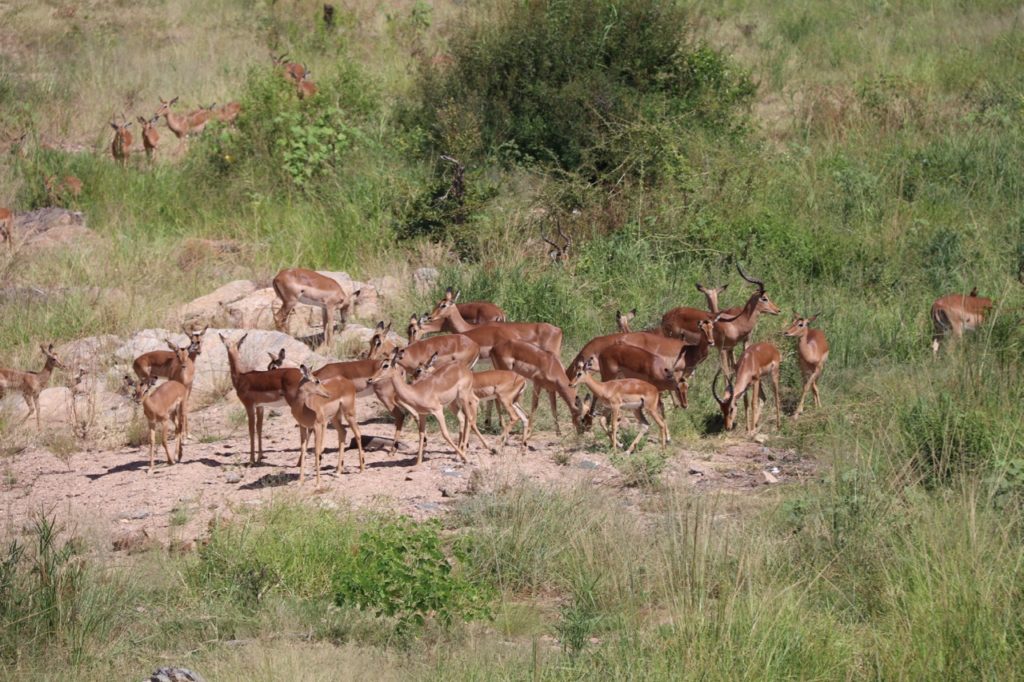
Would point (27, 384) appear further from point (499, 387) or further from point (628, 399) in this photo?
point (628, 399)

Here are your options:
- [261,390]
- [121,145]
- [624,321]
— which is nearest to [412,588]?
[261,390]

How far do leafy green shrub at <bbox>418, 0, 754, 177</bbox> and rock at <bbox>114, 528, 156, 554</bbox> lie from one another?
8.86 meters

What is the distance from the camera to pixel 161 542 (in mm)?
8898

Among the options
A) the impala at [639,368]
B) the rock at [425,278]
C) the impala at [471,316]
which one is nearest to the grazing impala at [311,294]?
the rock at [425,278]

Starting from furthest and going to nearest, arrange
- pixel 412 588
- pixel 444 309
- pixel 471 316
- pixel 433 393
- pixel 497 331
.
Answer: pixel 471 316 → pixel 444 309 → pixel 497 331 → pixel 433 393 → pixel 412 588

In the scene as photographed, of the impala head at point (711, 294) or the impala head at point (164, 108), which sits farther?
the impala head at point (164, 108)

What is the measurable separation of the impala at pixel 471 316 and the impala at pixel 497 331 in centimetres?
4

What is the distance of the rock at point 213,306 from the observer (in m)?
14.2

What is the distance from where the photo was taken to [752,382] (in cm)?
1144

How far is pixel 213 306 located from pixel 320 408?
4.85 meters

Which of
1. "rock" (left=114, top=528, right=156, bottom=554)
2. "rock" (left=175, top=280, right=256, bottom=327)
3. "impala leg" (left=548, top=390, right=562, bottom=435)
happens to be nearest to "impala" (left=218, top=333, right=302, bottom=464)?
"rock" (left=114, top=528, right=156, bottom=554)

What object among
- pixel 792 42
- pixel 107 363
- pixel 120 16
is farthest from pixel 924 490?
pixel 120 16

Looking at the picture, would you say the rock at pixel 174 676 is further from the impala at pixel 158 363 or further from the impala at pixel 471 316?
the impala at pixel 471 316

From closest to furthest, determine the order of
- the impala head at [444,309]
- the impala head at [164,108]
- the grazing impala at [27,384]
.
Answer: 1. the grazing impala at [27,384]
2. the impala head at [444,309]
3. the impala head at [164,108]
